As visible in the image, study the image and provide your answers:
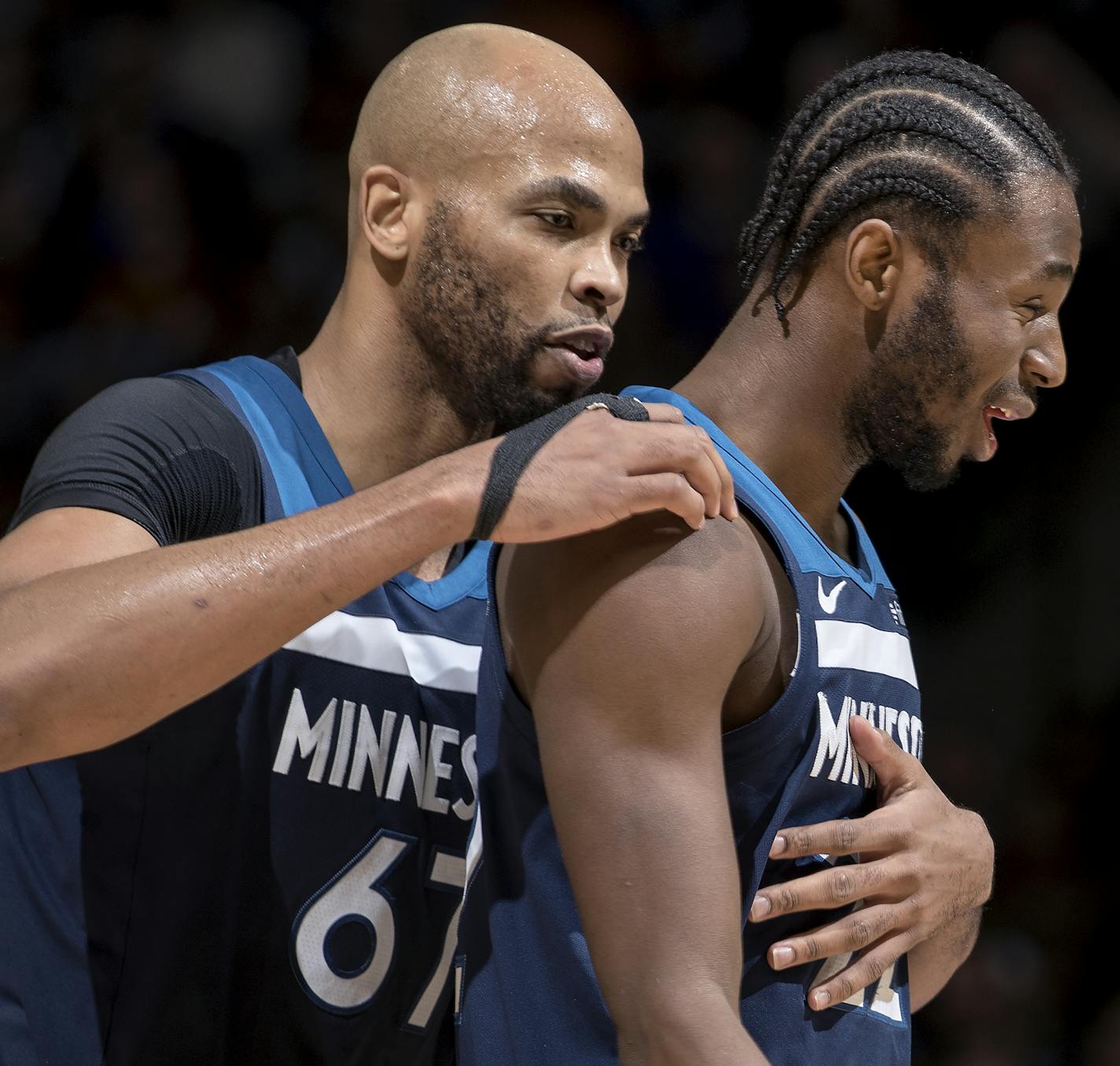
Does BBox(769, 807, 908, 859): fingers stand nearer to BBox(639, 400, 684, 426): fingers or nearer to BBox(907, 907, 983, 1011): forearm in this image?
BBox(907, 907, 983, 1011): forearm

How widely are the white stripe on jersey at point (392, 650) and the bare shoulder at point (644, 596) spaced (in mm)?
571

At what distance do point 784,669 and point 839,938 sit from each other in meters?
0.34

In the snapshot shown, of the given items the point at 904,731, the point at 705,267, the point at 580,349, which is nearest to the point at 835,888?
the point at 904,731

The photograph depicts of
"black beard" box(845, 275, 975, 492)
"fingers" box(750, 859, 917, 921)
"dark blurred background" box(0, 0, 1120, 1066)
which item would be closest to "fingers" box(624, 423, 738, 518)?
"black beard" box(845, 275, 975, 492)

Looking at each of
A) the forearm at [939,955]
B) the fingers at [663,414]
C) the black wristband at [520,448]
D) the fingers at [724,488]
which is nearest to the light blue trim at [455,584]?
the black wristband at [520,448]

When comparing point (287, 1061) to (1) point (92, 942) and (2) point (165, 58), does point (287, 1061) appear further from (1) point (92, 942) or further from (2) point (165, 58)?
(2) point (165, 58)

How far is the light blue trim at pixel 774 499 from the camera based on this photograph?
185cm

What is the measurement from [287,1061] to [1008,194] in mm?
1658

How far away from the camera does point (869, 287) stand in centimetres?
193

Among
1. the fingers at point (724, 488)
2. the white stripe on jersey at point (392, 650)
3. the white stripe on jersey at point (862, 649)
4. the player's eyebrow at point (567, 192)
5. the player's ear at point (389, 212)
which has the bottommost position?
the white stripe on jersey at point (862, 649)

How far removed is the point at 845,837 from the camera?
5.80 ft

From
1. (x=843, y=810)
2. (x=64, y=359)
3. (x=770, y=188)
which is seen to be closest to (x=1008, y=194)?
(x=770, y=188)

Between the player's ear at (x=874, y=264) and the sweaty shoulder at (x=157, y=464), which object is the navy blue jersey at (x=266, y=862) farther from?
the player's ear at (x=874, y=264)

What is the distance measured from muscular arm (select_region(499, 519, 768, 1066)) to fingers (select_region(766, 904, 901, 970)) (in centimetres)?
19
